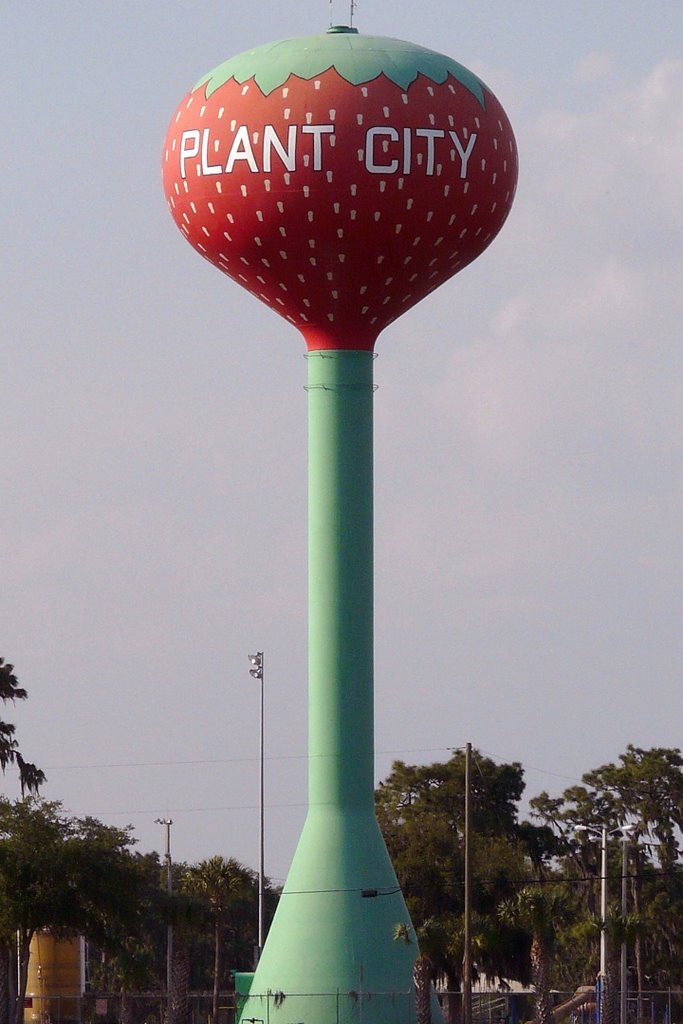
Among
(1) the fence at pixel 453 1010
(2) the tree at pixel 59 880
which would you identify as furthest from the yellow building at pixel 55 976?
(2) the tree at pixel 59 880

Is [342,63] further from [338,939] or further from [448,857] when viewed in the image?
[448,857]

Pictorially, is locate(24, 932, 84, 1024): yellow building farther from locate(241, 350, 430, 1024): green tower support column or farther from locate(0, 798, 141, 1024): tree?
locate(241, 350, 430, 1024): green tower support column

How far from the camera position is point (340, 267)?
1428 inches

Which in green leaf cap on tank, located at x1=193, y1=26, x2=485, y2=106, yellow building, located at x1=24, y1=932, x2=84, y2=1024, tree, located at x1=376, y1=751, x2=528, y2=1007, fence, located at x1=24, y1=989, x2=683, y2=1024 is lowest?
fence, located at x1=24, y1=989, x2=683, y2=1024

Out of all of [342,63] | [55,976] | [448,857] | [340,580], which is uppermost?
[342,63]

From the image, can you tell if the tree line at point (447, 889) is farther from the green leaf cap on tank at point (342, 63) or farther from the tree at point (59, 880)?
the green leaf cap on tank at point (342, 63)

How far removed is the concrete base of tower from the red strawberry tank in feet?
0.11

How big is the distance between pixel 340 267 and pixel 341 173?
68.8 inches

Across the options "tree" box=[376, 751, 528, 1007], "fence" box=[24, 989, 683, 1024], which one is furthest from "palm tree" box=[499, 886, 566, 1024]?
"tree" box=[376, 751, 528, 1007]

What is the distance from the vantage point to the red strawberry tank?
35344 mm

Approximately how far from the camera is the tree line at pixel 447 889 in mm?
44406

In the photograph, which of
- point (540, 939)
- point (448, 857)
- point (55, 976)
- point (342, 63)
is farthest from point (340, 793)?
point (448, 857)

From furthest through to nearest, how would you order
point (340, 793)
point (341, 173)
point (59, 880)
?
point (59, 880) < point (340, 793) < point (341, 173)

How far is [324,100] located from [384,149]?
1336mm
